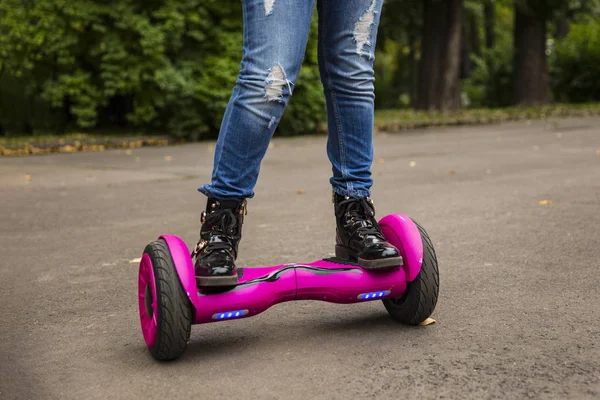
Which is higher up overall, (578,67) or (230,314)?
(578,67)

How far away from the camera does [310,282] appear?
2.93 m

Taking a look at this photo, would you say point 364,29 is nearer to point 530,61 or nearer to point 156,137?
point 156,137

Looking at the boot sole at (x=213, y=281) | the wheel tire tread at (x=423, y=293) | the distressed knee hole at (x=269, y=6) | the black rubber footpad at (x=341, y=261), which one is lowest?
the wheel tire tread at (x=423, y=293)

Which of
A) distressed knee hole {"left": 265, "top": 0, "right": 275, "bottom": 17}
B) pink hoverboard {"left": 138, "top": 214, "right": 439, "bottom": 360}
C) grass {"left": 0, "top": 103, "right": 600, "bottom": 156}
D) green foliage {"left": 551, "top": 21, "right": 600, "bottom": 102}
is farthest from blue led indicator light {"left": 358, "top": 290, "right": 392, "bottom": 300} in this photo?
green foliage {"left": 551, "top": 21, "right": 600, "bottom": 102}

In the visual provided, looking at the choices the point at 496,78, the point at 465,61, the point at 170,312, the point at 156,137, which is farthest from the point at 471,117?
the point at 465,61

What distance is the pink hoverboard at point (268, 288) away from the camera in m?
2.70

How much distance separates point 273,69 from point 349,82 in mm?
332

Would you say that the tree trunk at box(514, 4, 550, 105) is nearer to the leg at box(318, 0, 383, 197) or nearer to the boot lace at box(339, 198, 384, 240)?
the leg at box(318, 0, 383, 197)

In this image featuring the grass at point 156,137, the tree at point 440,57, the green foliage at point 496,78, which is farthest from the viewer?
the green foliage at point 496,78

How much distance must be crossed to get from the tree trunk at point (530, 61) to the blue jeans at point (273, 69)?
17.8 m

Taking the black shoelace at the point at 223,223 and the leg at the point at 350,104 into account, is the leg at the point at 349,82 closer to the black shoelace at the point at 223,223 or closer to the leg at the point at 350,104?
the leg at the point at 350,104

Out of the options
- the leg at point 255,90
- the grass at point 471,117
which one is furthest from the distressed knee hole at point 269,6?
the grass at point 471,117

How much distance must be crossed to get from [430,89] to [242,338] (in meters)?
17.7

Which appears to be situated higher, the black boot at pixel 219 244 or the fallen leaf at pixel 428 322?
the black boot at pixel 219 244
